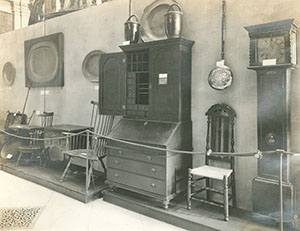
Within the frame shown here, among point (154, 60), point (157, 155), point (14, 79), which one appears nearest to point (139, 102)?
point (154, 60)

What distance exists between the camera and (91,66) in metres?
5.03

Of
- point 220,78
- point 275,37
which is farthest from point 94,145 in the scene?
point 275,37

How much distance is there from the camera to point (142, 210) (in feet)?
10.9

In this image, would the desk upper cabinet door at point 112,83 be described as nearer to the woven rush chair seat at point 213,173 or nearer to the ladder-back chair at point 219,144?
the ladder-back chair at point 219,144

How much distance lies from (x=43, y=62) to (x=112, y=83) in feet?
8.88

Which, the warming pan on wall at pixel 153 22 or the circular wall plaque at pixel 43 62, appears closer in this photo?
the warming pan on wall at pixel 153 22

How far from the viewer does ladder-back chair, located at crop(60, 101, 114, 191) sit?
391 centimetres

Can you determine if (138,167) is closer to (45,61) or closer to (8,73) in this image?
(45,61)

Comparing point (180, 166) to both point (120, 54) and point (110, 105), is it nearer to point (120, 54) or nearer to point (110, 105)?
point (110, 105)

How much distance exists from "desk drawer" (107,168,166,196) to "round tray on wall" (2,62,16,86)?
4862mm

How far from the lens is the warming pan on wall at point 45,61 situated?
556 cm

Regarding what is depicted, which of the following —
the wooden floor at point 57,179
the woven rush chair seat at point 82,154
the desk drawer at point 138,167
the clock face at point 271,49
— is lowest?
the wooden floor at point 57,179

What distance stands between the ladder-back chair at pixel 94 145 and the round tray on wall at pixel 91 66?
0.53 metres

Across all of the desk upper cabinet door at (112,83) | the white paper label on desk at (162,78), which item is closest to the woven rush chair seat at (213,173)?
the white paper label on desk at (162,78)
